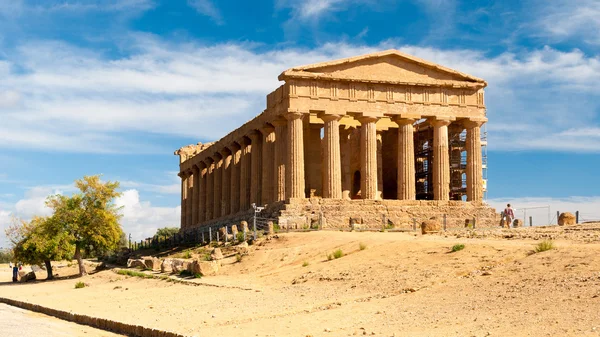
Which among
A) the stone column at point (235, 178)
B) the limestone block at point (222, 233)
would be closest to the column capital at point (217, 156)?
the stone column at point (235, 178)

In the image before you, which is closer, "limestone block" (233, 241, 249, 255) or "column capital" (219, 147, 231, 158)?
"limestone block" (233, 241, 249, 255)

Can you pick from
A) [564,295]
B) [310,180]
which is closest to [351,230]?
[310,180]

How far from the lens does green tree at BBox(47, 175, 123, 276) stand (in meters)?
46.2

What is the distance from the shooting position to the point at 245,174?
57875 mm

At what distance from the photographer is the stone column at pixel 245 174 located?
57.2 meters

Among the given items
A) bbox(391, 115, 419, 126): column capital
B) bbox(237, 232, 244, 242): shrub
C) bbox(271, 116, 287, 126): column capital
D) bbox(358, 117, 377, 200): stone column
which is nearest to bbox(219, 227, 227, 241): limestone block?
bbox(237, 232, 244, 242): shrub

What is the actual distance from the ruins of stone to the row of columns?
0.07m

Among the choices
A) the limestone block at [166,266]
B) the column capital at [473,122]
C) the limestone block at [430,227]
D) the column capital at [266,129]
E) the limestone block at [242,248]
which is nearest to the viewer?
the limestone block at [430,227]

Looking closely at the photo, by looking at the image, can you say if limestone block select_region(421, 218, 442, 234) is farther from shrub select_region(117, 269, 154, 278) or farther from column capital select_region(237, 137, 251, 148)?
column capital select_region(237, 137, 251, 148)

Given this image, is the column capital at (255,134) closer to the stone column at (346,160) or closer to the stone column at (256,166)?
the stone column at (256,166)

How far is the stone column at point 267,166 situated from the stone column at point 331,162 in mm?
5209

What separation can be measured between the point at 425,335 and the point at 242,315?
639cm

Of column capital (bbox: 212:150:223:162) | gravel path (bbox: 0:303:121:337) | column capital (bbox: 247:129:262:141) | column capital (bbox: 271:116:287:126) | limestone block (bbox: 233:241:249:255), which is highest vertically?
column capital (bbox: 271:116:287:126)

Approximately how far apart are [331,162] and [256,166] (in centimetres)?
874
